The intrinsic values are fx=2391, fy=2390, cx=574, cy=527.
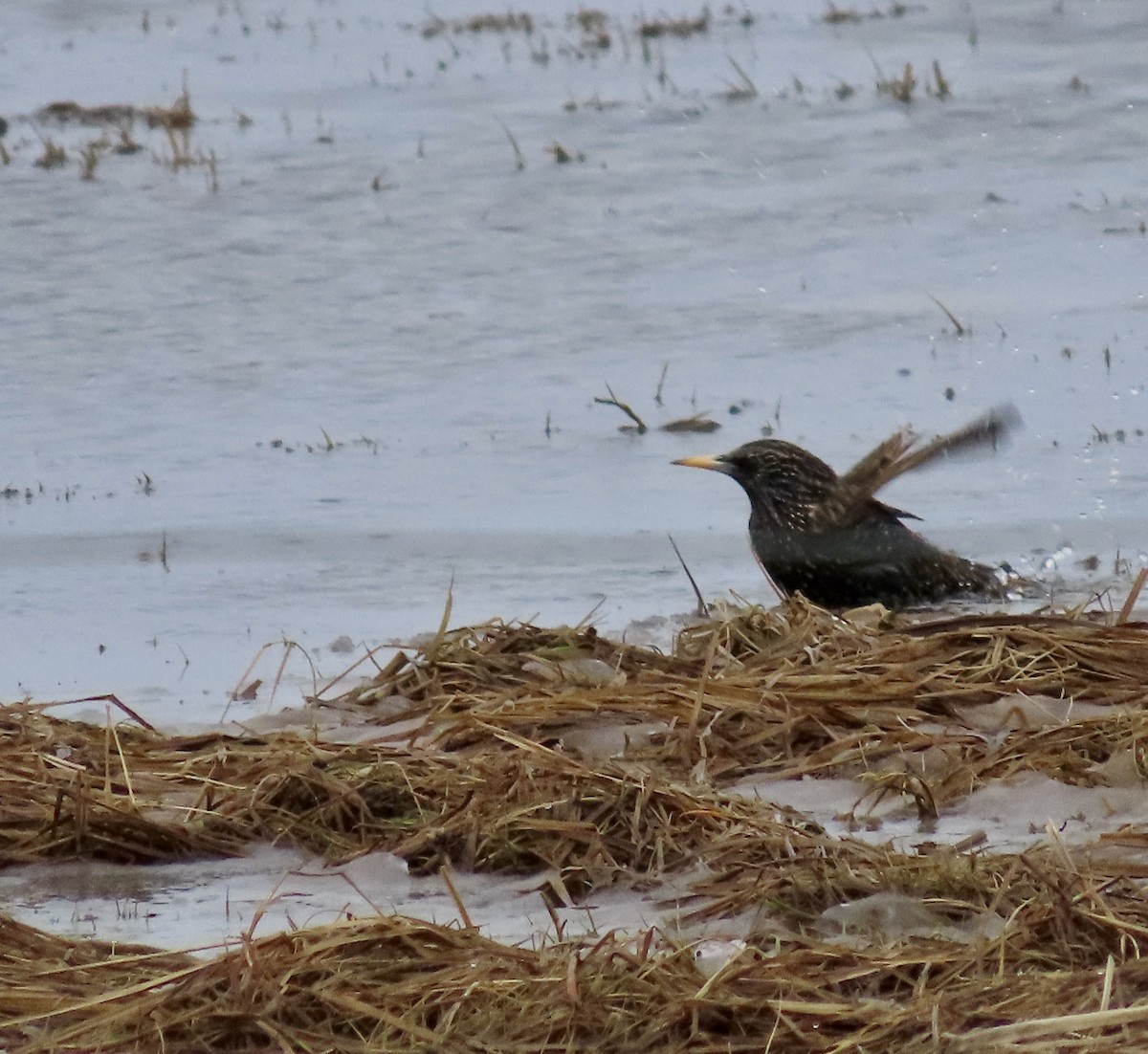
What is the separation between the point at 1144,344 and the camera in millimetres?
10859

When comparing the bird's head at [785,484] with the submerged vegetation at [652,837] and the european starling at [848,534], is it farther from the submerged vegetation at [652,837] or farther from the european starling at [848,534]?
the submerged vegetation at [652,837]

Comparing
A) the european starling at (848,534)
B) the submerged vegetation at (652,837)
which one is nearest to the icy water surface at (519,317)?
the european starling at (848,534)

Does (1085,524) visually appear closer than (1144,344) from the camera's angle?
Yes

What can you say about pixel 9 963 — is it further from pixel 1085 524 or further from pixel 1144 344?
pixel 1144 344

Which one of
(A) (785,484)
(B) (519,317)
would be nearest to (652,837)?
(A) (785,484)

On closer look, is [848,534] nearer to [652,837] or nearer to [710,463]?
[710,463]

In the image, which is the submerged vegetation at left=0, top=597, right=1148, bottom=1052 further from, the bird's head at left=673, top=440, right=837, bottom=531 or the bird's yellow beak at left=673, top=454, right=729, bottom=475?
the bird's yellow beak at left=673, top=454, right=729, bottom=475

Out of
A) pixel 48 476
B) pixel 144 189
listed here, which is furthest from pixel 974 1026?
pixel 144 189

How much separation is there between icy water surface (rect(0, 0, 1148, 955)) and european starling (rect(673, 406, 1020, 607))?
324mm

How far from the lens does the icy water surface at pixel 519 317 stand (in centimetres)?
780

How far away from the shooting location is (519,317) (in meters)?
11.8

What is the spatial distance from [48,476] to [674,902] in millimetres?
5778

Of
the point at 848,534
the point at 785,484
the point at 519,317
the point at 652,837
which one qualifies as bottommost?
the point at 519,317

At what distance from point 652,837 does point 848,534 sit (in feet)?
10.5
